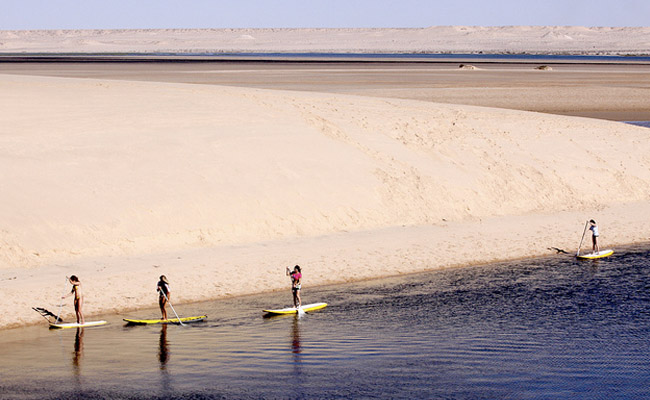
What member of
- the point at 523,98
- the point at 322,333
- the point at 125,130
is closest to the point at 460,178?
the point at 125,130

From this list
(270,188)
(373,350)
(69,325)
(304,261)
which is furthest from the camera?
(270,188)

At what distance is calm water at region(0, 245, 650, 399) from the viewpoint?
18.9m

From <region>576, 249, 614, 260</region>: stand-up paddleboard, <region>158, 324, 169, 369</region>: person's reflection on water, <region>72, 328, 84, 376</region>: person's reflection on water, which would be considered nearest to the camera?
<region>72, 328, 84, 376</region>: person's reflection on water

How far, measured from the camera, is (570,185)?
45.0m

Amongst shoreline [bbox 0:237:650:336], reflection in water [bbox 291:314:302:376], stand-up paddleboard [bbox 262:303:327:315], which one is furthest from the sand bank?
reflection in water [bbox 291:314:302:376]

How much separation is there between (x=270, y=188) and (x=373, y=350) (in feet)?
57.3

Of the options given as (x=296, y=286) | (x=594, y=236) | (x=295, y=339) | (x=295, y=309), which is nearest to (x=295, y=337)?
(x=295, y=339)

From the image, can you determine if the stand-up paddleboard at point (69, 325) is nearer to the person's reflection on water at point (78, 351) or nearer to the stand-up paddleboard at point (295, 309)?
the person's reflection on water at point (78, 351)

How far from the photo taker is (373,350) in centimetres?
2144

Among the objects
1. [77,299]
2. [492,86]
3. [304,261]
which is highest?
[492,86]

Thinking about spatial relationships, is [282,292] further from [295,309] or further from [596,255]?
[596,255]

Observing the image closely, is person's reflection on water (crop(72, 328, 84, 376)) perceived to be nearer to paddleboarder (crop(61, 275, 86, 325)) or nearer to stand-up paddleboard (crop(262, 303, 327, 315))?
paddleboarder (crop(61, 275, 86, 325))

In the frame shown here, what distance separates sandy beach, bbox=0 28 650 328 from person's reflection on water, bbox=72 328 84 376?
6.31ft

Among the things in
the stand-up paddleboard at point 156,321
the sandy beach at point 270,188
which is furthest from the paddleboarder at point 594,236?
the stand-up paddleboard at point 156,321
